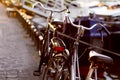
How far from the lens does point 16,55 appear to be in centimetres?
1016

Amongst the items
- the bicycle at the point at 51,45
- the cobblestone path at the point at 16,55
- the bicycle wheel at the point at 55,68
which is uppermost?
the bicycle at the point at 51,45

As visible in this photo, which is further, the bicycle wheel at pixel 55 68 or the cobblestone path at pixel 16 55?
the cobblestone path at pixel 16 55

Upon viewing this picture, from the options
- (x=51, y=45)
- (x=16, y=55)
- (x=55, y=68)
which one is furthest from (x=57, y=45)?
(x=16, y=55)

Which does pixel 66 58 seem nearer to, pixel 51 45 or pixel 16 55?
pixel 51 45

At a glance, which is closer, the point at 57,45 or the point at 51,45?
the point at 57,45

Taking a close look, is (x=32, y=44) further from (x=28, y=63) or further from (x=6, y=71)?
(x=6, y=71)

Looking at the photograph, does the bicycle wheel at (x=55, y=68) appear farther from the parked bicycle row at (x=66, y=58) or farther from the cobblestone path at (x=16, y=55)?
the cobblestone path at (x=16, y=55)

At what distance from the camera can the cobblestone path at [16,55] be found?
8259 millimetres

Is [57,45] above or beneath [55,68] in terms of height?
above

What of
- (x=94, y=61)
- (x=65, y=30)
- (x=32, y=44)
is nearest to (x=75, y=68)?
(x=94, y=61)

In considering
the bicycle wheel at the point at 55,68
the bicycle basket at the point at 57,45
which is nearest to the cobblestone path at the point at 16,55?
the bicycle wheel at the point at 55,68

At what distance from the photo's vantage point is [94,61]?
15.5 ft

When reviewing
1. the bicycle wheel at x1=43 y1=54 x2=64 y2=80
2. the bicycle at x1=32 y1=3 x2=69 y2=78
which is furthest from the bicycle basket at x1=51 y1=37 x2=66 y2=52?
the bicycle wheel at x1=43 y1=54 x2=64 y2=80

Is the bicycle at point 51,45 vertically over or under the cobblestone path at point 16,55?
over
